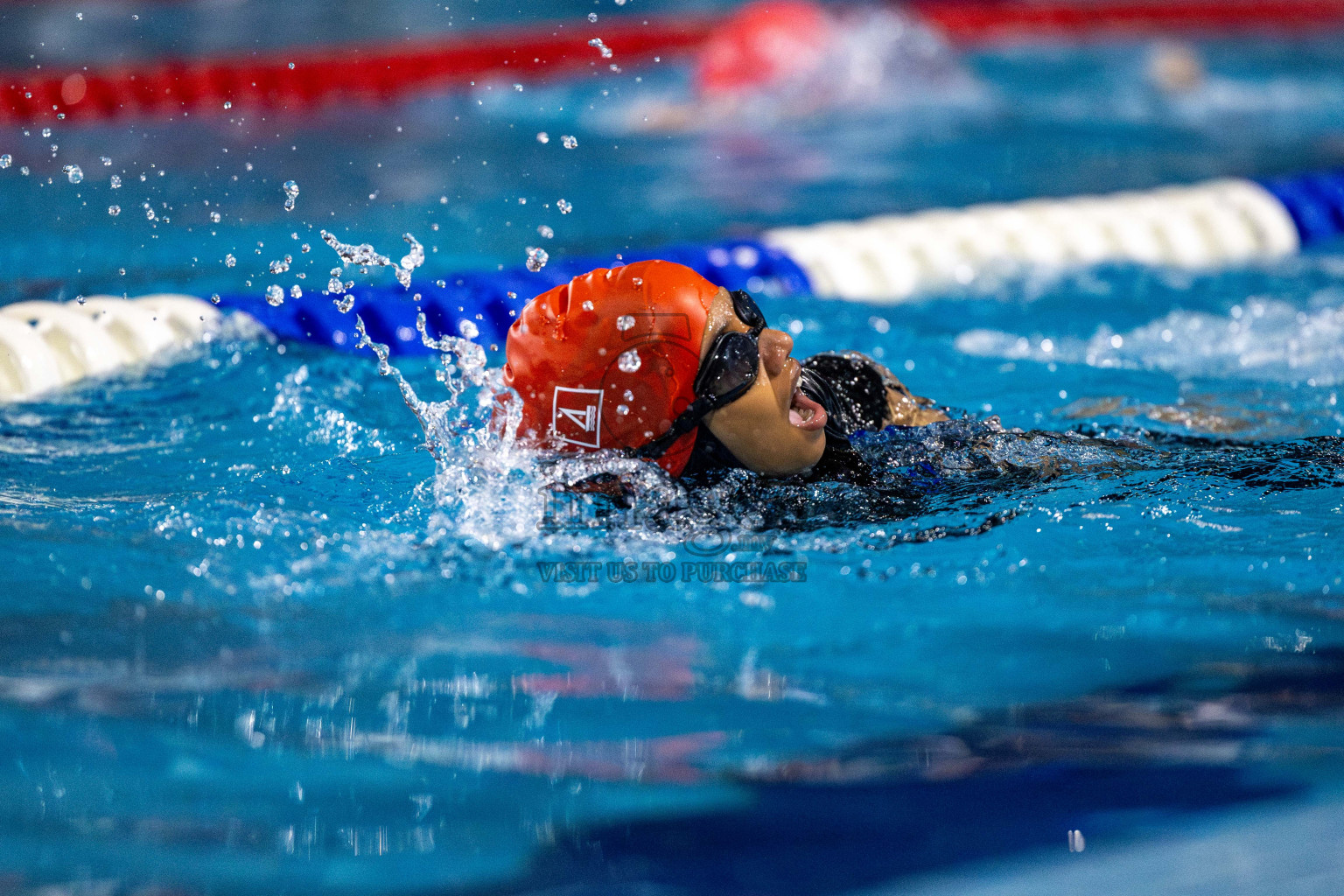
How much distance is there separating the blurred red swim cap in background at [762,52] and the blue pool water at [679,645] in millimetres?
4242

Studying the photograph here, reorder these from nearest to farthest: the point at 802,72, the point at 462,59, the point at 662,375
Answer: the point at 662,375 → the point at 802,72 → the point at 462,59

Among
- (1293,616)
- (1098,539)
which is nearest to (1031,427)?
(1098,539)

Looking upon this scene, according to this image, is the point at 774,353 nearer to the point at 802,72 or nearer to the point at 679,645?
the point at 679,645

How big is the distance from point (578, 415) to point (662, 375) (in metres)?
0.14

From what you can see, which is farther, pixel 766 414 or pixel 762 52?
pixel 762 52

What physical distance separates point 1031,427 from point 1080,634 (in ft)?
3.53

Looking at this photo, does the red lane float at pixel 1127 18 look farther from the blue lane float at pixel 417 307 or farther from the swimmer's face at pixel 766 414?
the swimmer's face at pixel 766 414

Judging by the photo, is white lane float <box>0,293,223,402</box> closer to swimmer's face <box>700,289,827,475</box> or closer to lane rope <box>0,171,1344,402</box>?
lane rope <box>0,171,1344,402</box>

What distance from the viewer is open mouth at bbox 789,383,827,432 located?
2.05 m

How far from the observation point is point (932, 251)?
171 inches

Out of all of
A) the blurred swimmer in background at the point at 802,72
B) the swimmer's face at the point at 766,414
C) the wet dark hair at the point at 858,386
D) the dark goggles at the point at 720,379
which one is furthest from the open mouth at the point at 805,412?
the blurred swimmer in background at the point at 802,72

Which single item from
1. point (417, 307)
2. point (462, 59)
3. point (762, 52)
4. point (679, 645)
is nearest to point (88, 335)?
point (417, 307)

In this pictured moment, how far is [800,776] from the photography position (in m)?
1.56

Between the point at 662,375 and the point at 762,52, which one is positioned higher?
the point at 762,52
